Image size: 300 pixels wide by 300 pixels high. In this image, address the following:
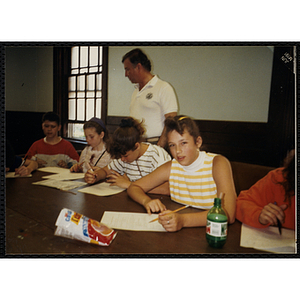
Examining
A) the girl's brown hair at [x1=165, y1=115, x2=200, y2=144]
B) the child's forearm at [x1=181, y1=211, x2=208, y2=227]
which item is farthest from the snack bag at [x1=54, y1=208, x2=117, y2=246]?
the girl's brown hair at [x1=165, y1=115, x2=200, y2=144]

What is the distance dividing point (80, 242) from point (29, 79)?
0.92 meters

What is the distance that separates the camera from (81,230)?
1.29 m

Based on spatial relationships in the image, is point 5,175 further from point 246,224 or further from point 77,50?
point 246,224

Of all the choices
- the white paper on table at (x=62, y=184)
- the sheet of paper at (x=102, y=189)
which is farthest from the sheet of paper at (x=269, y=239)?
the white paper on table at (x=62, y=184)

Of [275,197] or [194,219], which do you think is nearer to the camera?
[194,219]

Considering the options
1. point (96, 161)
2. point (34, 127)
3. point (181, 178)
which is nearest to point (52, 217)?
point (96, 161)

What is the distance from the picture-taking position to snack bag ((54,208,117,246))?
1289 mm

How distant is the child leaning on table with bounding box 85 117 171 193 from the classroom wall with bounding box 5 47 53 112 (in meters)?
0.44

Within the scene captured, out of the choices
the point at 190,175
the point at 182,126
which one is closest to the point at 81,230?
the point at 190,175

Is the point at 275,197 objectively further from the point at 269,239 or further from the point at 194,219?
the point at 194,219

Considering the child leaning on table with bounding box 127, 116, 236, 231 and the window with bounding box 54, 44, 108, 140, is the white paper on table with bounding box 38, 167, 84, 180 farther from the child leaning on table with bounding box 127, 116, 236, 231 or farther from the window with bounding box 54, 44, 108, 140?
the child leaning on table with bounding box 127, 116, 236, 231

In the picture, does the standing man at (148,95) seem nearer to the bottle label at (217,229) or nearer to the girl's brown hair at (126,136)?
the girl's brown hair at (126,136)

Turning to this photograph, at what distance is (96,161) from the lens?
5.09 feet

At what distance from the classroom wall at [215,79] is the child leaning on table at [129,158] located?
4.0 inches
